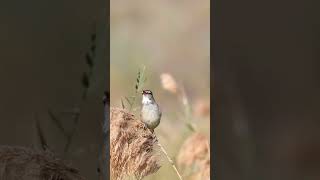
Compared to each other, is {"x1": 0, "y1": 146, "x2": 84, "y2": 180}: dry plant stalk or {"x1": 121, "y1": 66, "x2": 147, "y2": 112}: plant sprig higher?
{"x1": 121, "y1": 66, "x2": 147, "y2": 112}: plant sprig

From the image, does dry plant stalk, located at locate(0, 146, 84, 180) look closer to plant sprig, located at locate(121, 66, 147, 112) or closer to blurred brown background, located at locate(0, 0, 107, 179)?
blurred brown background, located at locate(0, 0, 107, 179)

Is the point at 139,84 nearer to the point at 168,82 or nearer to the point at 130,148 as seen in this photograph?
the point at 168,82

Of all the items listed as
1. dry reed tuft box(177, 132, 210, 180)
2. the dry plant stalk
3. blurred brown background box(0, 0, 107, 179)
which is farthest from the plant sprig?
the dry plant stalk

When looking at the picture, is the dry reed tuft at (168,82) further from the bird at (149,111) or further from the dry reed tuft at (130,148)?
the dry reed tuft at (130,148)
